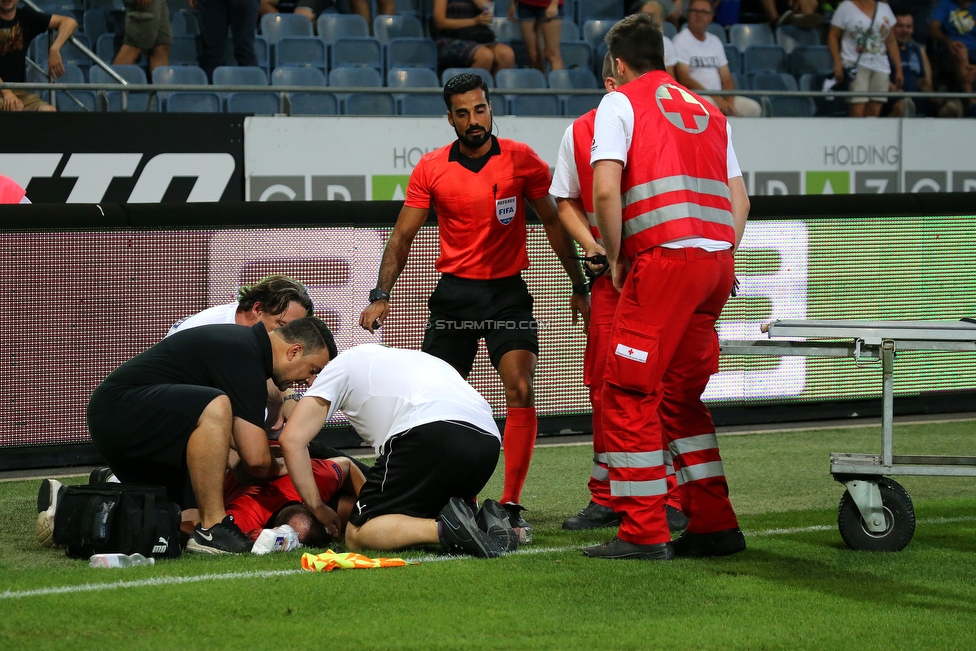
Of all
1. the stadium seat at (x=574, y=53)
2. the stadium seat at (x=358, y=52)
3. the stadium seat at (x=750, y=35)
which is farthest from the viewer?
the stadium seat at (x=750, y=35)

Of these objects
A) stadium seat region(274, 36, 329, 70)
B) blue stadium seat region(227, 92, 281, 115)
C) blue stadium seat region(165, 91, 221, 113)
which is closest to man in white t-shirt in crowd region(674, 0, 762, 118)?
stadium seat region(274, 36, 329, 70)

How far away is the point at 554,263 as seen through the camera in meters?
8.48

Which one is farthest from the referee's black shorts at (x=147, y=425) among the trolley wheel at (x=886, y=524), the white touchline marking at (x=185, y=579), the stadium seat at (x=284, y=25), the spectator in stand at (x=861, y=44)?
the spectator in stand at (x=861, y=44)

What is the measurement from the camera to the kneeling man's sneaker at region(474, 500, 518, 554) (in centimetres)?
502

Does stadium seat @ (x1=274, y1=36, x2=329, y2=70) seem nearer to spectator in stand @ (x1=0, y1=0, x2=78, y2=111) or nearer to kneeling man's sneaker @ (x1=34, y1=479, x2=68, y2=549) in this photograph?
spectator in stand @ (x1=0, y1=0, x2=78, y2=111)

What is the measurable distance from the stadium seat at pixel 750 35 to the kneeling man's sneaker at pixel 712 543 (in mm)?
9161

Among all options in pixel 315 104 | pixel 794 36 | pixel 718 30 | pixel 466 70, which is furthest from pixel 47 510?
pixel 794 36

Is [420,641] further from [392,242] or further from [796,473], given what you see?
[796,473]

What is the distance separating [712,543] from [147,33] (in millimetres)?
7267

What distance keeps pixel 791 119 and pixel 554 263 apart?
3.42 meters

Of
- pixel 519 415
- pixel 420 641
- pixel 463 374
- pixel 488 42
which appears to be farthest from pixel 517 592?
pixel 488 42

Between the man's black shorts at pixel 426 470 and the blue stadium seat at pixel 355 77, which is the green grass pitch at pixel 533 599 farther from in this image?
the blue stadium seat at pixel 355 77

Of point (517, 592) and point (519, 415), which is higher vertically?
point (519, 415)

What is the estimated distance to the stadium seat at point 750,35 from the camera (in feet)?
43.5
